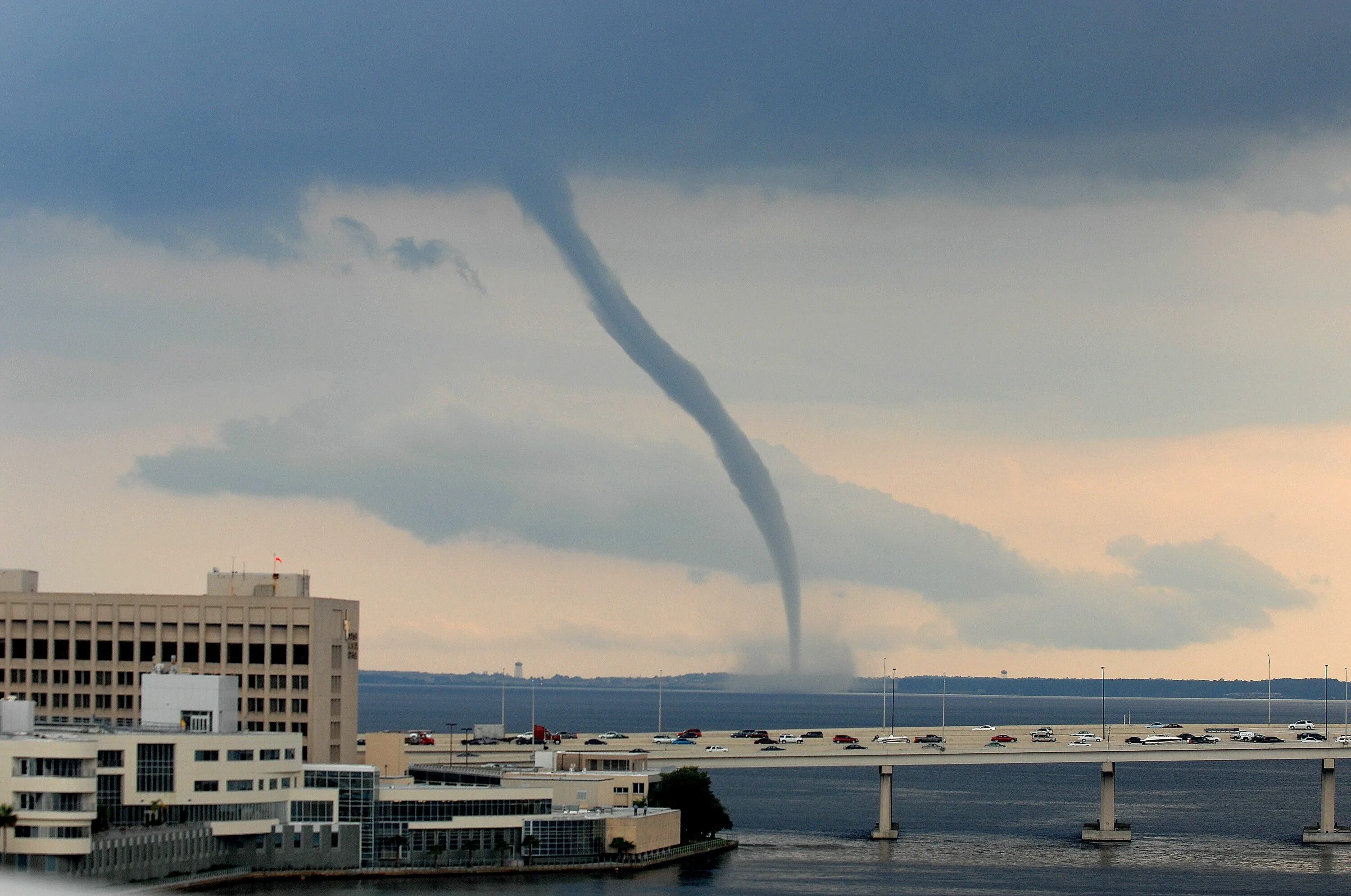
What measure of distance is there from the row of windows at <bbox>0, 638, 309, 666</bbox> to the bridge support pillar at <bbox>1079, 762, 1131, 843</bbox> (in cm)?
5825

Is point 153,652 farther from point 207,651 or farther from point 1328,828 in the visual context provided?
point 1328,828

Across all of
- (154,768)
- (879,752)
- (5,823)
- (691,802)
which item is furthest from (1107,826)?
(5,823)

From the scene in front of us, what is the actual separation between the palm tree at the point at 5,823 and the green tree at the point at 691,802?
1746 inches

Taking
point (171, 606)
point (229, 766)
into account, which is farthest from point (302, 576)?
point (229, 766)

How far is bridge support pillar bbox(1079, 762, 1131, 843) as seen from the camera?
12875 cm

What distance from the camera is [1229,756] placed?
14350cm

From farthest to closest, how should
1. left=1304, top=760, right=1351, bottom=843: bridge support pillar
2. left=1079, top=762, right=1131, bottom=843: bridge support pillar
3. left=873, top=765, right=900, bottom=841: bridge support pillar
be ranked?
left=1304, top=760, right=1351, bottom=843: bridge support pillar
left=1079, top=762, right=1131, bottom=843: bridge support pillar
left=873, top=765, right=900, bottom=841: bridge support pillar

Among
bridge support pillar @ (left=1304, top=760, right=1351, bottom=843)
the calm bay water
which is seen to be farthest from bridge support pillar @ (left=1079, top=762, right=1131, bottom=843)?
bridge support pillar @ (left=1304, top=760, right=1351, bottom=843)

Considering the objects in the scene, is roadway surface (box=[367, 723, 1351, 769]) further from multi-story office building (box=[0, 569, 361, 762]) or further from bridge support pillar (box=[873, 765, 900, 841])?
multi-story office building (box=[0, 569, 361, 762])

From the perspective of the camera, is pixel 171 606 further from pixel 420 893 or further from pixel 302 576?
pixel 420 893

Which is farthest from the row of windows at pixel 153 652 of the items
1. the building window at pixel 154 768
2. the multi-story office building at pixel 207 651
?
the building window at pixel 154 768

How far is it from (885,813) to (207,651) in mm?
49078

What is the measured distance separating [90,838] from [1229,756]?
94992mm

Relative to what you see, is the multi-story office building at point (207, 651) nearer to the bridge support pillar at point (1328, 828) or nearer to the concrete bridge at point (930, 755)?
the concrete bridge at point (930, 755)
